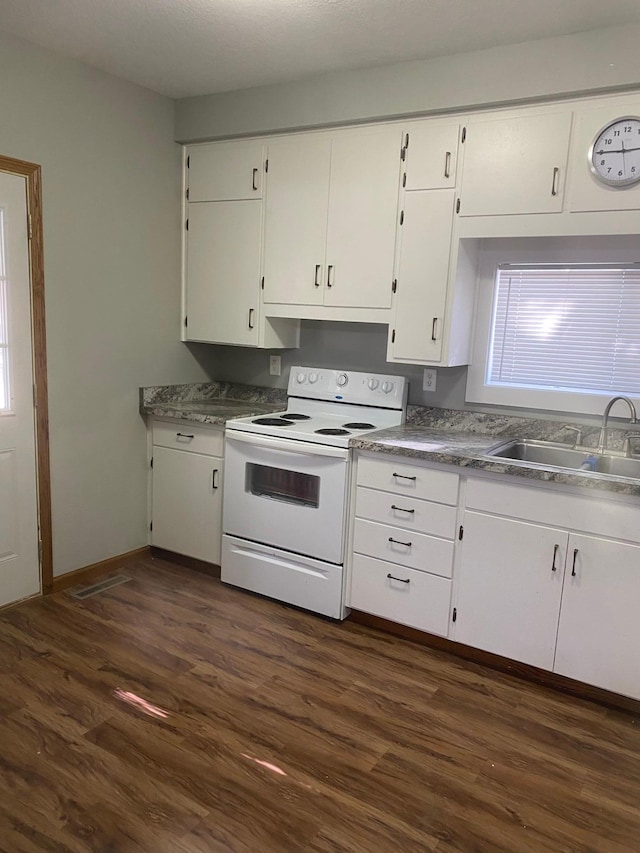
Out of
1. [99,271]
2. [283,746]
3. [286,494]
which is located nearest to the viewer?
[283,746]

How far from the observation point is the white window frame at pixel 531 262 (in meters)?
2.77

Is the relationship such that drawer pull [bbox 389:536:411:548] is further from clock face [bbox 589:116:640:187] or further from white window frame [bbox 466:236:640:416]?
clock face [bbox 589:116:640:187]

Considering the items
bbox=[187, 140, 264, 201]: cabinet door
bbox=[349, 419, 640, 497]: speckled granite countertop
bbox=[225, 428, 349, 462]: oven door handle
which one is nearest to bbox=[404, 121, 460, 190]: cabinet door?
bbox=[187, 140, 264, 201]: cabinet door

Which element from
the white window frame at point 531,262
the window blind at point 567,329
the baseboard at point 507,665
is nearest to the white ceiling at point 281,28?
the white window frame at point 531,262

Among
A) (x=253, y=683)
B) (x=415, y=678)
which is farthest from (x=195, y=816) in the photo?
(x=415, y=678)

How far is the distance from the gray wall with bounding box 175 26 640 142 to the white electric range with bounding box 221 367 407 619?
4.19 ft

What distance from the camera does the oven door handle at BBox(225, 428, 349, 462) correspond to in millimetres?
2891

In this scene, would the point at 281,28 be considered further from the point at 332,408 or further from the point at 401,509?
the point at 401,509

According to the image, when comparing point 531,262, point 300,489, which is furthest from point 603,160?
point 300,489

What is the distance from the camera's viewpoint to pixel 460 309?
2963 mm

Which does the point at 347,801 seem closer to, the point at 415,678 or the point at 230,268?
the point at 415,678

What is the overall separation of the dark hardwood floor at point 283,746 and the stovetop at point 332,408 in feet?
2.98

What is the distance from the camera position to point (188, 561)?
11.9 ft

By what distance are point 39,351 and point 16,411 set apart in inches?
11.7
